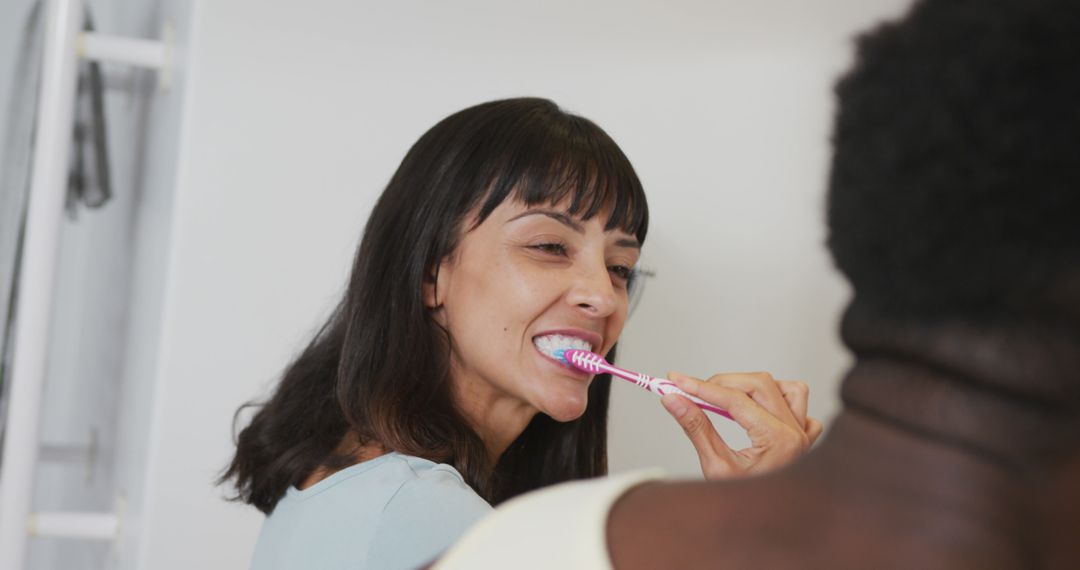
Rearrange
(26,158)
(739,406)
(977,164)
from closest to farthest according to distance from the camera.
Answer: (977,164)
(739,406)
(26,158)

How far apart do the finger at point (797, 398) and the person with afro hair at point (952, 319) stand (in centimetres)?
74

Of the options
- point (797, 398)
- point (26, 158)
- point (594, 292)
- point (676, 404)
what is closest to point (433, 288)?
point (594, 292)

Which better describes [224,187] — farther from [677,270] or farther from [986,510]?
[986,510]

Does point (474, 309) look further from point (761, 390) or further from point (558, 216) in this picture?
point (761, 390)

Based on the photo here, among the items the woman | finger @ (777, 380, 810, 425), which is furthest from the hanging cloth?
finger @ (777, 380, 810, 425)

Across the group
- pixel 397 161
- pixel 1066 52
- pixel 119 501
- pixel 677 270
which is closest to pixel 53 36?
pixel 397 161

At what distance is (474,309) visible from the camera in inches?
37.9

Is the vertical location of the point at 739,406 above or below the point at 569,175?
below

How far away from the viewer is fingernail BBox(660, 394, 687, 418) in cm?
92

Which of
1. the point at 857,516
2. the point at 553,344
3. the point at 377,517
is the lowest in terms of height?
the point at 377,517

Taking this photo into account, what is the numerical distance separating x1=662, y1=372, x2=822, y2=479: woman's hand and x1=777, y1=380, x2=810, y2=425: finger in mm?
22

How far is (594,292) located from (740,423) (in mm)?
186

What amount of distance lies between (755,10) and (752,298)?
0.39m

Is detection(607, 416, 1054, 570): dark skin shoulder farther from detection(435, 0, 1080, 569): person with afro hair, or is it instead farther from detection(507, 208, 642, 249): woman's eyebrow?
detection(507, 208, 642, 249): woman's eyebrow
